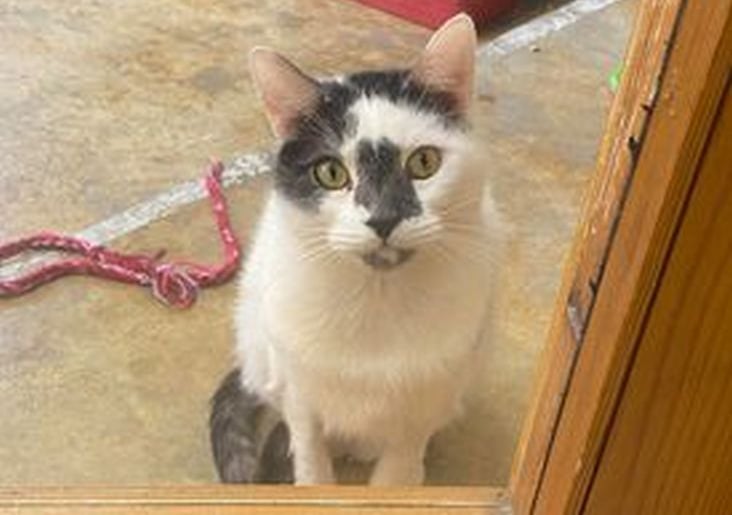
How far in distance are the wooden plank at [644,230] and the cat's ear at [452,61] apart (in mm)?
581

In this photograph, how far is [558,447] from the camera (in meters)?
0.77

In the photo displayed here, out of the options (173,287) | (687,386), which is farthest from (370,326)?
(687,386)

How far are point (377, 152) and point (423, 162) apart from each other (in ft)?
0.18

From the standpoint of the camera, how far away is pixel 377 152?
4.01 ft

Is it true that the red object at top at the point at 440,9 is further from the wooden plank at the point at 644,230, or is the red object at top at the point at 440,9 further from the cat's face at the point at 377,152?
the wooden plank at the point at 644,230

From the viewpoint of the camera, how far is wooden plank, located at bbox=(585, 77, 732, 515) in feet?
1.99

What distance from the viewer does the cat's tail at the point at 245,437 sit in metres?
1.42

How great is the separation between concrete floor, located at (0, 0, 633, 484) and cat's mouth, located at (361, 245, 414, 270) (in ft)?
1.38

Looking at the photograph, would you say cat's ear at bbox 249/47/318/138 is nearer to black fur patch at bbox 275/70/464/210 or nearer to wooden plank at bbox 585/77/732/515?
black fur patch at bbox 275/70/464/210

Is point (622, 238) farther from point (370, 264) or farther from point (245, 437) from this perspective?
point (245, 437)

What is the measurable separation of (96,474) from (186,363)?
252 millimetres

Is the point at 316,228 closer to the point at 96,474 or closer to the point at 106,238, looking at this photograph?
the point at 96,474

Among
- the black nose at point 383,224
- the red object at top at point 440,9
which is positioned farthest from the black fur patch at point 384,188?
the red object at top at point 440,9

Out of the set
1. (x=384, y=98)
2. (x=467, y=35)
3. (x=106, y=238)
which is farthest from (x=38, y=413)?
(x=467, y=35)
